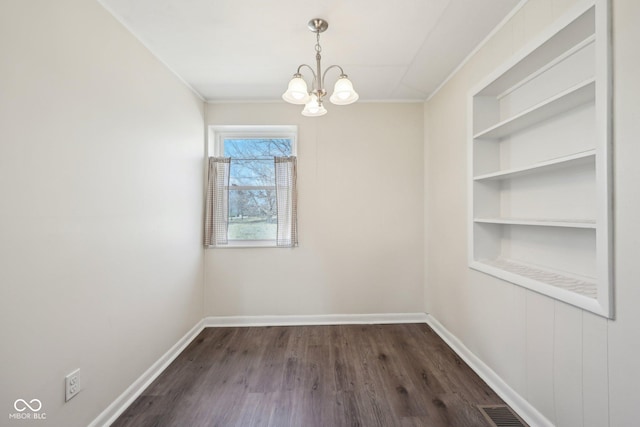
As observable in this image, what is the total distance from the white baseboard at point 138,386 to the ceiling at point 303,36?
2.34m

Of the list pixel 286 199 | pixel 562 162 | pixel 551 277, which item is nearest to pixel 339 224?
A: pixel 286 199

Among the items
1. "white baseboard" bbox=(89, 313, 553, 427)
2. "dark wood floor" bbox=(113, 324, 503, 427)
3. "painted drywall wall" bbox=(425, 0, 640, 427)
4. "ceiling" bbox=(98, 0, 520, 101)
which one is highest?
"ceiling" bbox=(98, 0, 520, 101)

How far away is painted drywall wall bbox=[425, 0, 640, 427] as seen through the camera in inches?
40.0

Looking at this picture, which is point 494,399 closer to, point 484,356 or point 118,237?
point 484,356

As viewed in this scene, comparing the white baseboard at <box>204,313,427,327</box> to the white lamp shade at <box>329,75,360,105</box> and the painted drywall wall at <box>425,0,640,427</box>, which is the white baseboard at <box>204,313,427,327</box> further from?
the white lamp shade at <box>329,75,360,105</box>

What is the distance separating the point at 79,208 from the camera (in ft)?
4.40

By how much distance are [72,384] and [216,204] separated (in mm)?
1806

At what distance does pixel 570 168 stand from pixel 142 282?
272cm

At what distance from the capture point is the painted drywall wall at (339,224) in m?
2.85

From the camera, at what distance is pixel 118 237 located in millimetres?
1597

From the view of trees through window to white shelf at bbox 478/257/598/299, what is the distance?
2.11 m

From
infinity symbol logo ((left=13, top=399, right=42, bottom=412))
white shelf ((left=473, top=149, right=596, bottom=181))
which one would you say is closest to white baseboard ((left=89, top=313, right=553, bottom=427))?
infinity symbol logo ((left=13, top=399, right=42, bottom=412))

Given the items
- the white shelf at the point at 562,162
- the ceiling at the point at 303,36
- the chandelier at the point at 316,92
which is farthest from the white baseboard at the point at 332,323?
the ceiling at the point at 303,36

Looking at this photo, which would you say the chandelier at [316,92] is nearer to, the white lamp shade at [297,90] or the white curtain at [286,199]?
the white lamp shade at [297,90]
